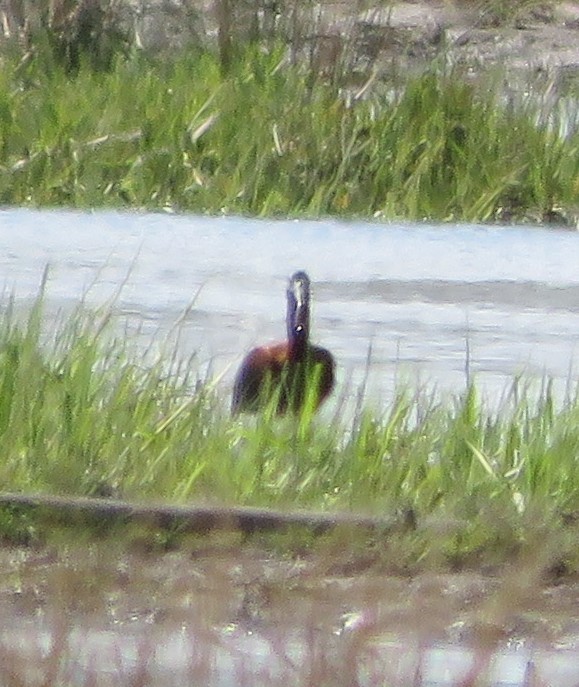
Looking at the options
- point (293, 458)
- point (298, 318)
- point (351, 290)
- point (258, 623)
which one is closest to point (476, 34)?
point (351, 290)

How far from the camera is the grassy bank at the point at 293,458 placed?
2881 mm

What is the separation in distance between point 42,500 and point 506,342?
119 cm

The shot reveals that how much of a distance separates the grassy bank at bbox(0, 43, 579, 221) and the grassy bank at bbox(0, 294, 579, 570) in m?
0.80

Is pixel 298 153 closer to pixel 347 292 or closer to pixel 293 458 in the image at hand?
pixel 347 292

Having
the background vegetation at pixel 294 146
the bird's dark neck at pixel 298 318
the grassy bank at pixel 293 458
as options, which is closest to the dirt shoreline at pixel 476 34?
the background vegetation at pixel 294 146

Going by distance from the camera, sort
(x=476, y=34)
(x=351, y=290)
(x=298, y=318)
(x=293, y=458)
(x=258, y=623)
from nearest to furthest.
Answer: (x=258, y=623)
(x=293, y=458)
(x=298, y=318)
(x=351, y=290)
(x=476, y=34)

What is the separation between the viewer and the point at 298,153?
4008 mm

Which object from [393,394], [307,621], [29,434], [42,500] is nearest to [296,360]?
[393,394]

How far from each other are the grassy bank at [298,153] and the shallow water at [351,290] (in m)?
0.34

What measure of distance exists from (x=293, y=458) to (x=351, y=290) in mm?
584

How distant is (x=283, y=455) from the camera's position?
306 cm

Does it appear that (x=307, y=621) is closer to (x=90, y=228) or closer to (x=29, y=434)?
(x=29, y=434)

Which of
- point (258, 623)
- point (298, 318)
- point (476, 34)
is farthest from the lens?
point (476, 34)

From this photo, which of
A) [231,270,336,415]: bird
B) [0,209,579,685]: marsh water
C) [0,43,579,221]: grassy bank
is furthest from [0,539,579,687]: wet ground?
[0,43,579,221]: grassy bank
